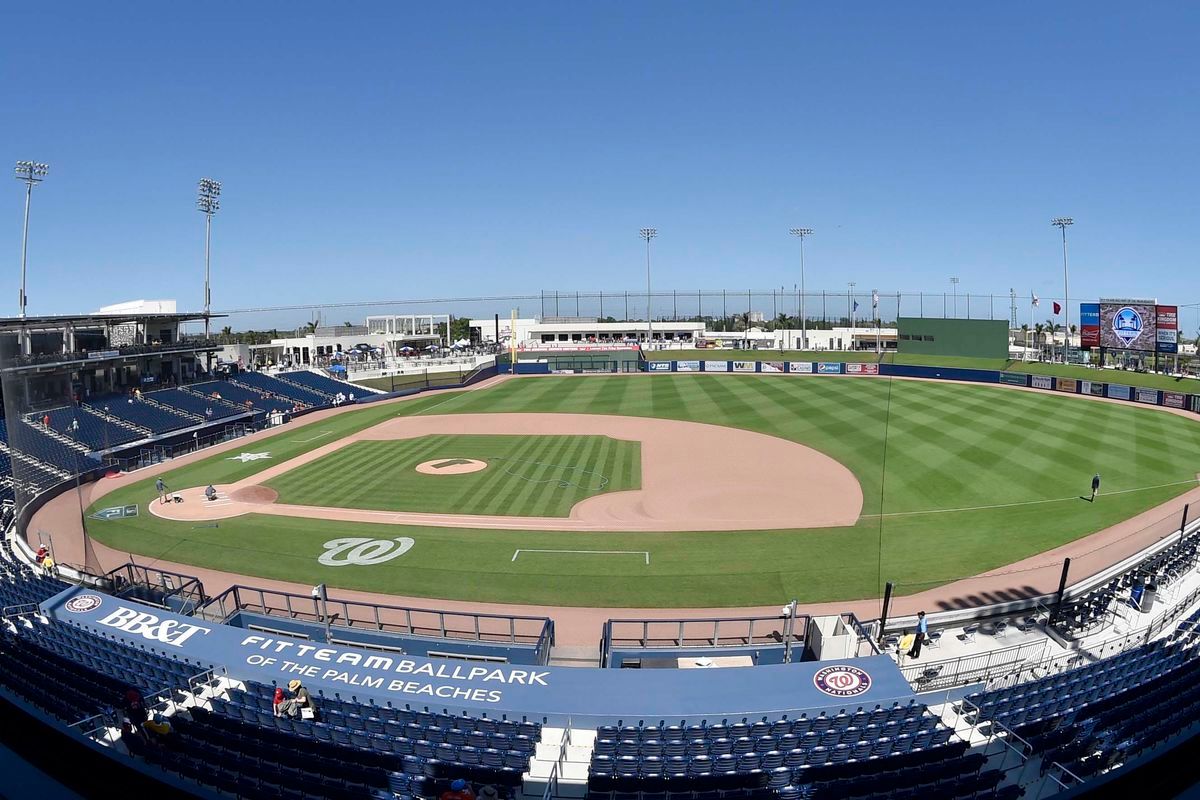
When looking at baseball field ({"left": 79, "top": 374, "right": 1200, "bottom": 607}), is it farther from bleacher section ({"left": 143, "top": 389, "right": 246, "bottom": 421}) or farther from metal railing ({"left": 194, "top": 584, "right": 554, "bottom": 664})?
bleacher section ({"left": 143, "top": 389, "right": 246, "bottom": 421})

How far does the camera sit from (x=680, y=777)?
8344 millimetres

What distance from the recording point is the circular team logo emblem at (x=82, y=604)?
13734 millimetres

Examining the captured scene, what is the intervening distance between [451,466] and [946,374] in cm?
5023

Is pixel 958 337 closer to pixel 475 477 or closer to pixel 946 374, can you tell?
pixel 946 374

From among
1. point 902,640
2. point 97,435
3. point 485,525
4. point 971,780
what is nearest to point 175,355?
point 97,435

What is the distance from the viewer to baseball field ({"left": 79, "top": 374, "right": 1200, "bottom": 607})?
66.7ft

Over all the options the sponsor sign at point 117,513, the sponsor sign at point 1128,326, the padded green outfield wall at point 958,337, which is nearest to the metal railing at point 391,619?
the sponsor sign at point 117,513

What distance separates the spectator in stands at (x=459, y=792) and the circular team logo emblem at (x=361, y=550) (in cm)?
1508

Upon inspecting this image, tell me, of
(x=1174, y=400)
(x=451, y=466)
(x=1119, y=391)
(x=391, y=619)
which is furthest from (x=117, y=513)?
(x=1119, y=391)

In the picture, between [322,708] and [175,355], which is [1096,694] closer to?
[322,708]

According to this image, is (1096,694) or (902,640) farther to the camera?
(902,640)

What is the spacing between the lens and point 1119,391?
51.0 meters

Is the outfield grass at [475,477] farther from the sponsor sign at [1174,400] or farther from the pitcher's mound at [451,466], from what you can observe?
the sponsor sign at [1174,400]

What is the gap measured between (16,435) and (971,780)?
90.7 feet
